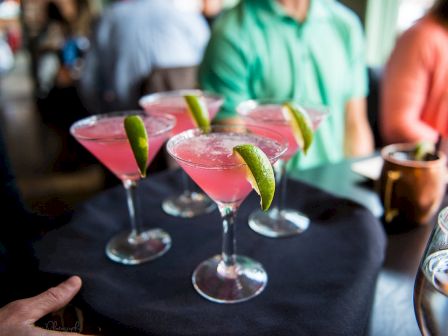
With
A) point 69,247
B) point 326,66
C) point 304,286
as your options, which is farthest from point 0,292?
point 326,66

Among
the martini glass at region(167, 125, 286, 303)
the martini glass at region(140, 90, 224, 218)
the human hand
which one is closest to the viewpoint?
the human hand

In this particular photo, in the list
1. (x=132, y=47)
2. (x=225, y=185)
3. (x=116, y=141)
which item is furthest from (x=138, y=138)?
(x=132, y=47)

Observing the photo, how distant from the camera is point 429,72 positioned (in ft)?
5.79

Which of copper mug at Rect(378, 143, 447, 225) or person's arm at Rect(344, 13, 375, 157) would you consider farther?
person's arm at Rect(344, 13, 375, 157)

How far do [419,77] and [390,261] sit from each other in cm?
114

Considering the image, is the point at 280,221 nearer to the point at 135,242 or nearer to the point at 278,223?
the point at 278,223

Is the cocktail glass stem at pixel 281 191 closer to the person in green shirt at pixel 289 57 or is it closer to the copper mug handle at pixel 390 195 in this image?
the copper mug handle at pixel 390 195

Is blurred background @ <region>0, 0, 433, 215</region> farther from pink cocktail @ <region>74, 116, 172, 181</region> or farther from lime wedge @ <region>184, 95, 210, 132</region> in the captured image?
lime wedge @ <region>184, 95, 210, 132</region>

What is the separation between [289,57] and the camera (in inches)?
66.7

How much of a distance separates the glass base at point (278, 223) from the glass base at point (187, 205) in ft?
0.46

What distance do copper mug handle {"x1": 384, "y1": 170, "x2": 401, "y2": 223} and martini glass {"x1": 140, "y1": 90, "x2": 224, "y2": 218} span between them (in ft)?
1.51

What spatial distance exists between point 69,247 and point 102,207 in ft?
0.65

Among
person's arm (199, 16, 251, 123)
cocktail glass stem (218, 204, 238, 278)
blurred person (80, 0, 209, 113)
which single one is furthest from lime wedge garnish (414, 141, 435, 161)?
blurred person (80, 0, 209, 113)

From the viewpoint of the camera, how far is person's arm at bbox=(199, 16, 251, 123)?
1.63 metres
